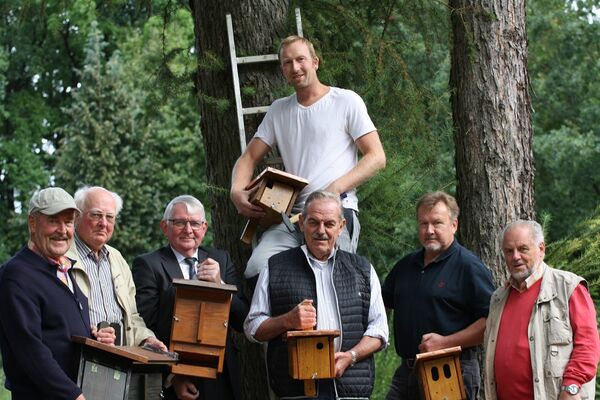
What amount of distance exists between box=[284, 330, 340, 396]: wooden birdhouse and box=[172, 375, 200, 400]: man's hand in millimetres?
889

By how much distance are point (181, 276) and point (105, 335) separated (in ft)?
3.26

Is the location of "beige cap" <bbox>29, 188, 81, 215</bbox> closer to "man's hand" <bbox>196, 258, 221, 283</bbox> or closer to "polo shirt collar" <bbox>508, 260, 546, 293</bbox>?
"man's hand" <bbox>196, 258, 221, 283</bbox>

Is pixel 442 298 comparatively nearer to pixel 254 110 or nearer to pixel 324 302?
pixel 324 302

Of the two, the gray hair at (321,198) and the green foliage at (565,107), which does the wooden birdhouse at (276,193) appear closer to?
the gray hair at (321,198)

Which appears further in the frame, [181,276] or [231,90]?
[231,90]

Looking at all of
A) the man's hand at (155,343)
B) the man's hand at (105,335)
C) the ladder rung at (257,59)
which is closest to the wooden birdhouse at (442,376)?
the man's hand at (155,343)

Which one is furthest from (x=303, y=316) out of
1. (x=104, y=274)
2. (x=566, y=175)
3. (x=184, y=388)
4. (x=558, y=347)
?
(x=566, y=175)

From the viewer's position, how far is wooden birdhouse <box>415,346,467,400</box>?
7.04 metres

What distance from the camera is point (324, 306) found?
23.3ft

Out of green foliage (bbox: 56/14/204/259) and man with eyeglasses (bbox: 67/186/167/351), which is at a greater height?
green foliage (bbox: 56/14/204/259)

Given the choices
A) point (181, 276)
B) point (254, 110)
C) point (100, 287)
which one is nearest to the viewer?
point (100, 287)

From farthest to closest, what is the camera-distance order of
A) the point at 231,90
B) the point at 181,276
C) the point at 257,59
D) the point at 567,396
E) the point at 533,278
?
the point at 231,90
the point at 257,59
the point at 181,276
the point at 533,278
the point at 567,396

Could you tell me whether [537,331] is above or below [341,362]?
above

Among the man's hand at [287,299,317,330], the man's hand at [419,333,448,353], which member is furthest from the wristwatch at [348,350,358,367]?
the man's hand at [419,333,448,353]
